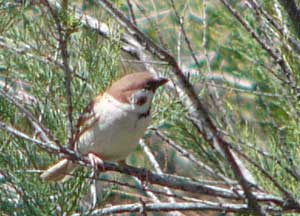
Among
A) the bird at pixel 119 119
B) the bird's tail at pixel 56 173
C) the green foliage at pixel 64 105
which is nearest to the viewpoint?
the green foliage at pixel 64 105

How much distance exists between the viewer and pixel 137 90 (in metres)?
2.69

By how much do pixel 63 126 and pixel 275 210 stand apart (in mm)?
620

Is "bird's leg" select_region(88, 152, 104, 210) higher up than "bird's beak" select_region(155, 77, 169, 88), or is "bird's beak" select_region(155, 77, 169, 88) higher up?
"bird's beak" select_region(155, 77, 169, 88)

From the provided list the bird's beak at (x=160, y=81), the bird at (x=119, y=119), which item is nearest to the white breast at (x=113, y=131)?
the bird at (x=119, y=119)

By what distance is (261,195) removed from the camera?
8.02 feet

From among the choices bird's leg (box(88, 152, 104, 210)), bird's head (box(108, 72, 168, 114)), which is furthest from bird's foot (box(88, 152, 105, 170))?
bird's head (box(108, 72, 168, 114))

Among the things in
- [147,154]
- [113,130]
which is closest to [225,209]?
[113,130]

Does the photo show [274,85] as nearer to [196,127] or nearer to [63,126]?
[196,127]

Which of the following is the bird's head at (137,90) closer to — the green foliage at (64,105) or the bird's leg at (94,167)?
the green foliage at (64,105)

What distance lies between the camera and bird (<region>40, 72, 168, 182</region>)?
2.62 metres

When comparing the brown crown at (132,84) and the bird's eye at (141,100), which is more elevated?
the brown crown at (132,84)

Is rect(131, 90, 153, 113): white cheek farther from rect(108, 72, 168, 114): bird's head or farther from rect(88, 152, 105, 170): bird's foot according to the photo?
rect(88, 152, 105, 170): bird's foot

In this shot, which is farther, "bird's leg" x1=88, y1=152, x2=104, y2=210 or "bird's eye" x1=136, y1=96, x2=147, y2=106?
"bird's eye" x1=136, y1=96, x2=147, y2=106

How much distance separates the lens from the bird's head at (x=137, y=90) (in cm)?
264
